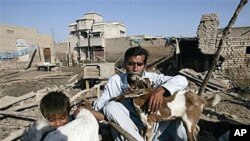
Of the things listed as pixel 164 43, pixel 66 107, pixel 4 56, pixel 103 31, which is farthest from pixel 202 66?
pixel 103 31

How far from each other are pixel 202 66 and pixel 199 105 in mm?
14296

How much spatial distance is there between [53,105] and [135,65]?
1.24 meters

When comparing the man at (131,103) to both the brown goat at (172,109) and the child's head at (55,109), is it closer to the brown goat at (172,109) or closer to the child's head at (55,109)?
the brown goat at (172,109)

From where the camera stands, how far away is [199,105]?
2527 mm

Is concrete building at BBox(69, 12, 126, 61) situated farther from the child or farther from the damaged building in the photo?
the child

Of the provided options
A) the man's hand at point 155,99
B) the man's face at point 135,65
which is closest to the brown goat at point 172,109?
the man's hand at point 155,99

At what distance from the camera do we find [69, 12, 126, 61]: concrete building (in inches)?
1517

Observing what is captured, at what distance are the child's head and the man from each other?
2.16 feet

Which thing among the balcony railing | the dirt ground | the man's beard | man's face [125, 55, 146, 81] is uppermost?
the balcony railing

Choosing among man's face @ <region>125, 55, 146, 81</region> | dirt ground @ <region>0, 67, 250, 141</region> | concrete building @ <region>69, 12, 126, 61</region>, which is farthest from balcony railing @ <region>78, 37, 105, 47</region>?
man's face @ <region>125, 55, 146, 81</region>

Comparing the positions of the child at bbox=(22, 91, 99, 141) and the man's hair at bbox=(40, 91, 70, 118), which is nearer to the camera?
the child at bbox=(22, 91, 99, 141)

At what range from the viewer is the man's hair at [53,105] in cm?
182

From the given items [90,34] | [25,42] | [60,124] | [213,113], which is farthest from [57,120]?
[90,34]

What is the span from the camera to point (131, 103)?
2.67 m
